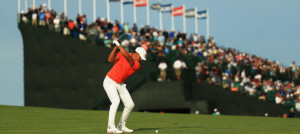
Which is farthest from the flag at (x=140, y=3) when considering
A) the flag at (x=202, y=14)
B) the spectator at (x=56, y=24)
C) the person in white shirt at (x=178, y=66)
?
the person in white shirt at (x=178, y=66)

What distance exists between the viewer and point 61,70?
44.4 metres

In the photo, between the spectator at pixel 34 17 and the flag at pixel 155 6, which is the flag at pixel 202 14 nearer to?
the flag at pixel 155 6

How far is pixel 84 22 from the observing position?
42812mm

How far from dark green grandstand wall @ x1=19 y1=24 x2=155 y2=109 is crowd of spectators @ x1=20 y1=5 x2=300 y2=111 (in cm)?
70

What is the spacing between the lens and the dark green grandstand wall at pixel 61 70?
138 feet

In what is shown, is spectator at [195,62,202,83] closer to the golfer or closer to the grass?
the grass

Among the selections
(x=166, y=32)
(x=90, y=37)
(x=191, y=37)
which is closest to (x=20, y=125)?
(x=90, y=37)

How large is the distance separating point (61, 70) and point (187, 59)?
947cm

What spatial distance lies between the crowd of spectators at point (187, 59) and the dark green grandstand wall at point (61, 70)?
0.70 m

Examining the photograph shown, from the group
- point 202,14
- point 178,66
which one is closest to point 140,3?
point 202,14

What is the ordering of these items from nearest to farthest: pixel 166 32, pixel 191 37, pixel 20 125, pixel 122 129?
1. pixel 122 129
2. pixel 20 125
3. pixel 166 32
4. pixel 191 37

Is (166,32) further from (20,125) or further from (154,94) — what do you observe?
(20,125)

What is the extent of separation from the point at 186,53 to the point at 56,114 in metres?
20.3

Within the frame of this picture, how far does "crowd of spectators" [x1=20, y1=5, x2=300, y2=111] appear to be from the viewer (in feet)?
128
